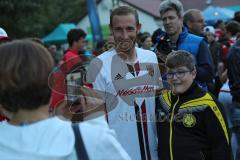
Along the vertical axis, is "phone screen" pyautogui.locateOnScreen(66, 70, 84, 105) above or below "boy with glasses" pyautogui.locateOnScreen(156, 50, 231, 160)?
above

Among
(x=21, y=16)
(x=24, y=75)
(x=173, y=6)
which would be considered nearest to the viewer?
(x=24, y=75)

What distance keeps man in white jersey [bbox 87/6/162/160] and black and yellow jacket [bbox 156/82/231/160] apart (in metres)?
0.27

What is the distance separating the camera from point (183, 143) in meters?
4.20

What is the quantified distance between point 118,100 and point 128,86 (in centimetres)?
13

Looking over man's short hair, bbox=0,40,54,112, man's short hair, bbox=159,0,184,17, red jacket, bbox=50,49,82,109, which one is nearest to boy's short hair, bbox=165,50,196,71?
man's short hair, bbox=159,0,184,17

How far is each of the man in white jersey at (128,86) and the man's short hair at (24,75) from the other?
1.55 m

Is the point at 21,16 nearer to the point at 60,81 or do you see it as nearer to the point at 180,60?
the point at 180,60

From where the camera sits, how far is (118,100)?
3.77 metres

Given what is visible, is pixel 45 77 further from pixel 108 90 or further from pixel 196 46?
pixel 196 46

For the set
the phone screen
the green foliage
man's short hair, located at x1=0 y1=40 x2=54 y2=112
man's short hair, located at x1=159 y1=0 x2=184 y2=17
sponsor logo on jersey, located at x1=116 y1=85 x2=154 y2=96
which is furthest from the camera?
the green foliage

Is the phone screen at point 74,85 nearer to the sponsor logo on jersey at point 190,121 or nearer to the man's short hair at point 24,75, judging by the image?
the man's short hair at point 24,75

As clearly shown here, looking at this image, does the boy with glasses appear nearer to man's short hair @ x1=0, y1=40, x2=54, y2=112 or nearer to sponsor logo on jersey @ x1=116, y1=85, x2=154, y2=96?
sponsor logo on jersey @ x1=116, y1=85, x2=154, y2=96

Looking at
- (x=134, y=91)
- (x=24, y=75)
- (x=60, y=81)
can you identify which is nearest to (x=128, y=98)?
(x=134, y=91)

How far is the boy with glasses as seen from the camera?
4.18m
